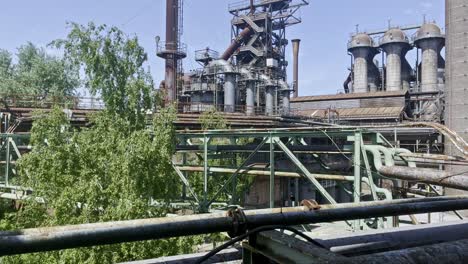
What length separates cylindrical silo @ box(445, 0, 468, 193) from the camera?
1888 cm

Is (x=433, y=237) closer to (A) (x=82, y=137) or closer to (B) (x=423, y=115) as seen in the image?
(A) (x=82, y=137)

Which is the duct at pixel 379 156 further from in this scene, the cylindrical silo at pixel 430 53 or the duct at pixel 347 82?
the duct at pixel 347 82

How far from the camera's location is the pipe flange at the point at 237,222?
139cm

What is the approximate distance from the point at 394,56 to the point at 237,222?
45.0 m

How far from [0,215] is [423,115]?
34.4m

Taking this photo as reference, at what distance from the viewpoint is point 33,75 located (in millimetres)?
32281

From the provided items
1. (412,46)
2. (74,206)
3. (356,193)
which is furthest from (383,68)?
(74,206)

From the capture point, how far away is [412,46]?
42219 mm

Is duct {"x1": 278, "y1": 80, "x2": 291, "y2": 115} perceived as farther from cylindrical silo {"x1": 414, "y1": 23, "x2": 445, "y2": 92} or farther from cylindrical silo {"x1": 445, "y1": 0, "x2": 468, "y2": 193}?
cylindrical silo {"x1": 445, "y1": 0, "x2": 468, "y2": 193}

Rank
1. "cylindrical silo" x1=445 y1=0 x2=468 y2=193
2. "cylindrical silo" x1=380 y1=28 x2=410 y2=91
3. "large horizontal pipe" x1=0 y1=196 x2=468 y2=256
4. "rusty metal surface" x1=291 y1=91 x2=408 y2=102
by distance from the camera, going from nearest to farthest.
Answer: "large horizontal pipe" x1=0 y1=196 x2=468 y2=256
"cylindrical silo" x1=445 y1=0 x2=468 y2=193
"rusty metal surface" x1=291 y1=91 x2=408 y2=102
"cylindrical silo" x1=380 y1=28 x2=410 y2=91

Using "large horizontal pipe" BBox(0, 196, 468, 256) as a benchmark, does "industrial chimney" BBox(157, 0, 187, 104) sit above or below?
above

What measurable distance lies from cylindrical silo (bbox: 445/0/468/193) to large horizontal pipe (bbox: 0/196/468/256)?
67.0ft

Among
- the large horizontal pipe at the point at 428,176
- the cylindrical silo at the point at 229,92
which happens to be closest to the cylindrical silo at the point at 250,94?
the cylindrical silo at the point at 229,92

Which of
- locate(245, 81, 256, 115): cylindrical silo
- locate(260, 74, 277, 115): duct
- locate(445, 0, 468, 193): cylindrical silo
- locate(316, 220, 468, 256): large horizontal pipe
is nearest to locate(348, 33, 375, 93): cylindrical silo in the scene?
locate(260, 74, 277, 115): duct
